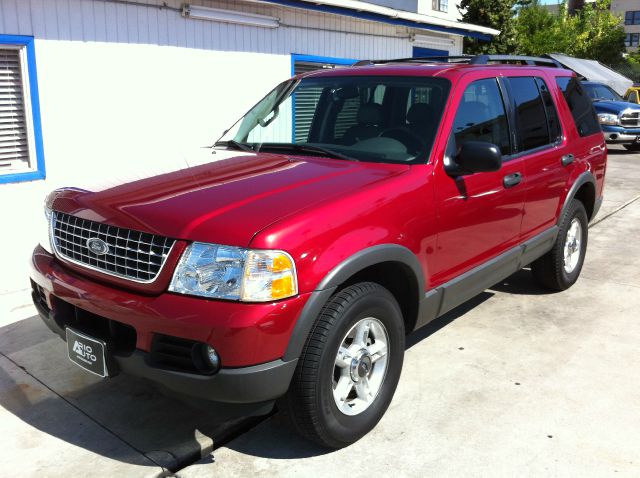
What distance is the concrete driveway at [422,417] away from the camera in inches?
124

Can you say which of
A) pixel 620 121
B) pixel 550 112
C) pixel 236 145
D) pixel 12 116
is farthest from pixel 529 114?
pixel 620 121

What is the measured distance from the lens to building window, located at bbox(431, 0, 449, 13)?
20234 mm

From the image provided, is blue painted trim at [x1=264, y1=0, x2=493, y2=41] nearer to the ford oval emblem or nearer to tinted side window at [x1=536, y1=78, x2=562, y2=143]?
tinted side window at [x1=536, y1=78, x2=562, y2=143]

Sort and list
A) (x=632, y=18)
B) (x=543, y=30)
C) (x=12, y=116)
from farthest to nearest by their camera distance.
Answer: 1. (x=632, y=18)
2. (x=543, y=30)
3. (x=12, y=116)

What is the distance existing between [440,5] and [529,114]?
17.3 meters

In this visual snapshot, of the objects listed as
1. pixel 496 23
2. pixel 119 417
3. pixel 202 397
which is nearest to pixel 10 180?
pixel 119 417

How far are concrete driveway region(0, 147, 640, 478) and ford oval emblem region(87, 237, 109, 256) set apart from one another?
2.18 feet

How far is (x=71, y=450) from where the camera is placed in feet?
10.8

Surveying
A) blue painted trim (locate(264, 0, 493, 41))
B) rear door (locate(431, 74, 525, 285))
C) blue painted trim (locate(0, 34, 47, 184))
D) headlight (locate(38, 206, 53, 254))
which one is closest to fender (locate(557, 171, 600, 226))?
rear door (locate(431, 74, 525, 285))

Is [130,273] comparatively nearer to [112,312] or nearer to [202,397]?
[112,312]

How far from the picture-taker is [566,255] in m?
5.55

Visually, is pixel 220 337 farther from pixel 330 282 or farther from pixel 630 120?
pixel 630 120

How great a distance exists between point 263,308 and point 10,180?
4358mm

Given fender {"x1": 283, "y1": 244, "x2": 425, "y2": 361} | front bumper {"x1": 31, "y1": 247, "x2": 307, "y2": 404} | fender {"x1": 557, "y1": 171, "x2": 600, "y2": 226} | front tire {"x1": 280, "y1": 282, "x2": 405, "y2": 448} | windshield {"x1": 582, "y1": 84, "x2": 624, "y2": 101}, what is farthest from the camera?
windshield {"x1": 582, "y1": 84, "x2": 624, "y2": 101}
